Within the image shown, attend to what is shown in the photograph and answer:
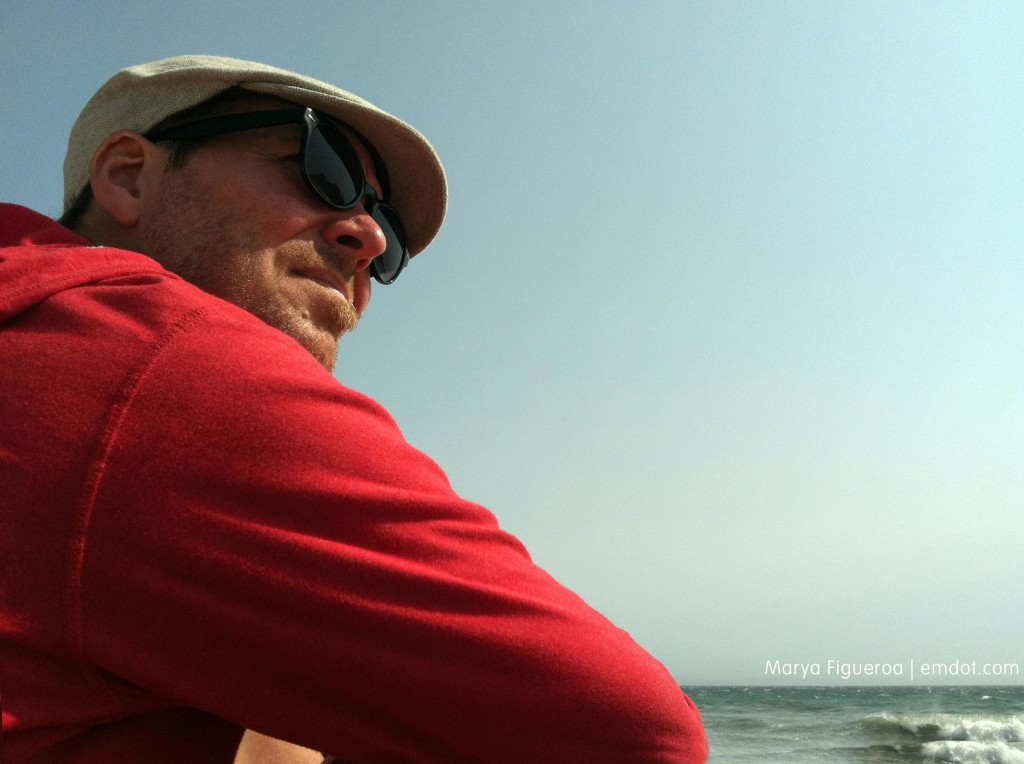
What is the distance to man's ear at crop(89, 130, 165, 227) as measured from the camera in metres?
1.77

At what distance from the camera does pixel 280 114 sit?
1.84 meters

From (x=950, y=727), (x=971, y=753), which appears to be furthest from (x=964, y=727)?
(x=971, y=753)

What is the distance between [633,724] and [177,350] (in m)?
0.71

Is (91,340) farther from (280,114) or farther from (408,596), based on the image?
(280,114)

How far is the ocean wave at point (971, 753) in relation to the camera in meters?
19.1

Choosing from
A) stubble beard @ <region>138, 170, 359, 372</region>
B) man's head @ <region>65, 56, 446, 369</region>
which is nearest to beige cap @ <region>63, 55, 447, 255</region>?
man's head @ <region>65, 56, 446, 369</region>

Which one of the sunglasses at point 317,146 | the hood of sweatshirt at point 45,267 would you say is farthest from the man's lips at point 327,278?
the hood of sweatshirt at point 45,267

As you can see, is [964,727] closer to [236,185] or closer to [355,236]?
[355,236]

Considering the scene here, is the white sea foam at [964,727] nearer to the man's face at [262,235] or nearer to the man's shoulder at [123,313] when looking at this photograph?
the man's face at [262,235]

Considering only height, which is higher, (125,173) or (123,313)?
(125,173)

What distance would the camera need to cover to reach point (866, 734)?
2302 cm

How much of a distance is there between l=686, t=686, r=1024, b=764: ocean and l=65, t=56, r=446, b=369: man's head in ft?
60.9

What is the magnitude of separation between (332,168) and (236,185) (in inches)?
9.5

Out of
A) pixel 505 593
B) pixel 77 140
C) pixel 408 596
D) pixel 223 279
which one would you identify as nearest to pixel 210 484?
pixel 408 596
